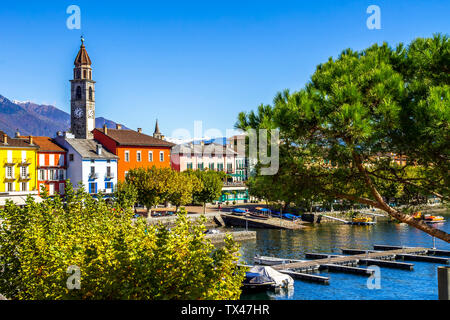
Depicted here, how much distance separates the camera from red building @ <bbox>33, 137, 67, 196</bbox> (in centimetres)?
6000

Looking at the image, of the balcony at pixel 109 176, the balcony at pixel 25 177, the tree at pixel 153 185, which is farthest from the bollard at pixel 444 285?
the balcony at pixel 109 176

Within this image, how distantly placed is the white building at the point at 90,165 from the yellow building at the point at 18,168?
188 inches

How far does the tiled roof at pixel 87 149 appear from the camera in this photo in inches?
2443

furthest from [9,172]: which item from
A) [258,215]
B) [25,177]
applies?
[258,215]

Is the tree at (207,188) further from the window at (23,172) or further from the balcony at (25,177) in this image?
the window at (23,172)

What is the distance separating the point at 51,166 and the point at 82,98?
35037 mm

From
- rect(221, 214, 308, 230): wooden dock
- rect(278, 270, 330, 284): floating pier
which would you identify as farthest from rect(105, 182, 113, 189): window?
rect(278, 270, 330, 284): floating pier

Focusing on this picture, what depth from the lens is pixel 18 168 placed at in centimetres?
5706

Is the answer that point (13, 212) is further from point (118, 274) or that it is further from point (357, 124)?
point (357, 124)

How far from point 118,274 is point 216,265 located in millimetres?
2054

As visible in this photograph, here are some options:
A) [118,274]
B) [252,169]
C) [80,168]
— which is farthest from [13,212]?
[80,168]

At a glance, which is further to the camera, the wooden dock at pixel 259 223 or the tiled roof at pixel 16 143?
the wooden dock at pixel 259 223

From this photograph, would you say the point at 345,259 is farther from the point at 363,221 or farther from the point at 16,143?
the point at 16,143

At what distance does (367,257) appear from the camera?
39562 millimetres
